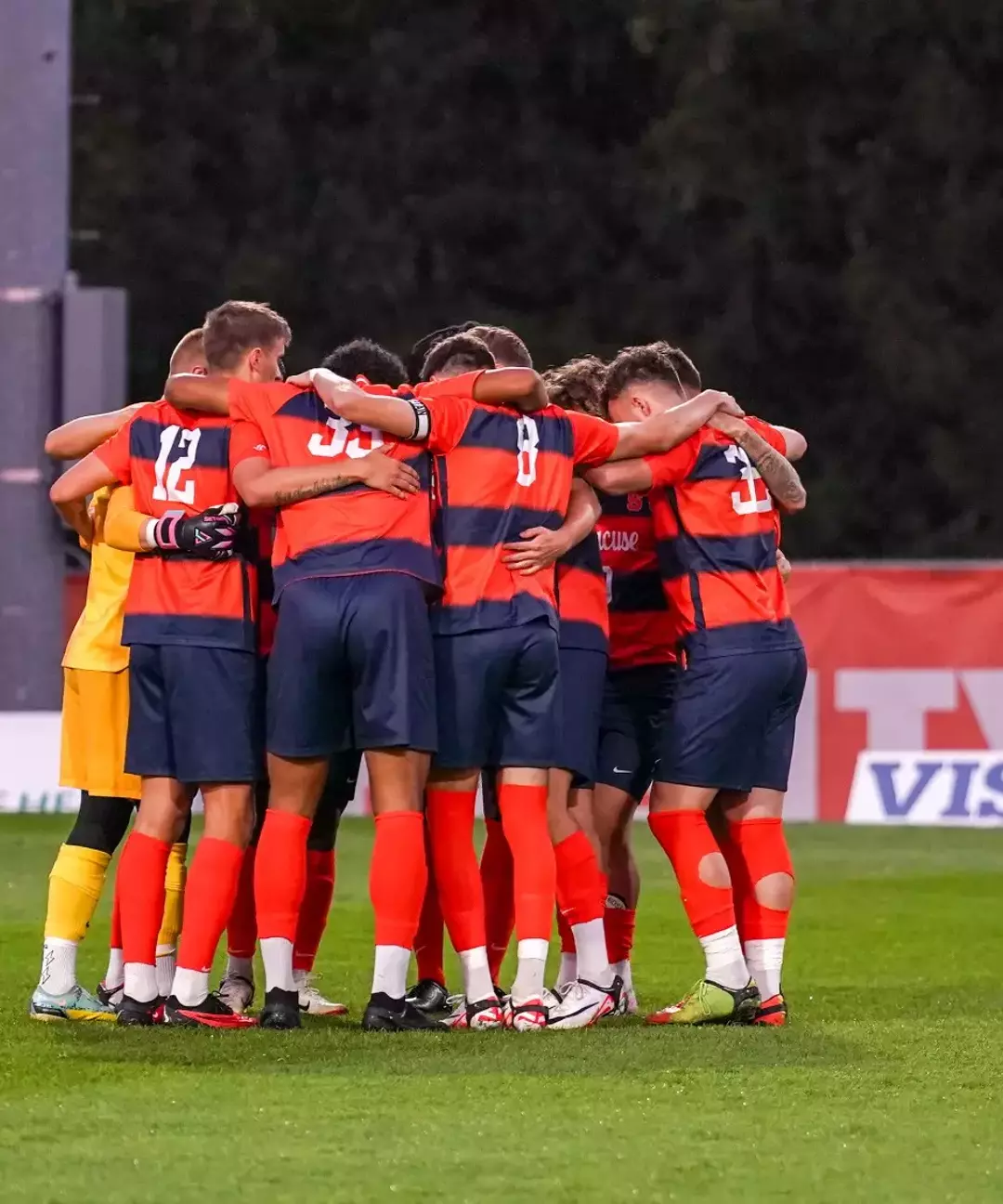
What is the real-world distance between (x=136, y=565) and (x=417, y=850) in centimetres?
110

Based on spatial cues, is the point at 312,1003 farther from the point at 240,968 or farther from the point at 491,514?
the point at 491,514

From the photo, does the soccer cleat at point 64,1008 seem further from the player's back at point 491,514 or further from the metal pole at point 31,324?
the metal pole at point 31,324

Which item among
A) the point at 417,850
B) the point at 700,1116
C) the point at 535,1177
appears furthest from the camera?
the point at 417,850

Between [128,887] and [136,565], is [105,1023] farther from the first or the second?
[136,565]

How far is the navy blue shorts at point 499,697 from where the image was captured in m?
6.34

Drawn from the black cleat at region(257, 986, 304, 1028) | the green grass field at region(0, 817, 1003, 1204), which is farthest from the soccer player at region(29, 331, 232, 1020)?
the black cleat at region(257, 986, 304, 1028)

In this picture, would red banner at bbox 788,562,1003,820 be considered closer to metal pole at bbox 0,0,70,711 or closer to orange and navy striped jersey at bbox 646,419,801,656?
metal pole at bbox 0,0,70,711

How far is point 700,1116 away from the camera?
498 centimetres

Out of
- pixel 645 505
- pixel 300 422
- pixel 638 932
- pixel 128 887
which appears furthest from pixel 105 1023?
pixel 638 932

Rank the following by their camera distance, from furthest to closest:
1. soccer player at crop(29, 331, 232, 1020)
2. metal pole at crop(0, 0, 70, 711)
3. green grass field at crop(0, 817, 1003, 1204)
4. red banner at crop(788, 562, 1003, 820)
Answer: metal pole at crop(0, 0, 70, 711) → red banner at crop(788, 562, 1003, 820) → soccer player at crop(29, 331, 232, 1020) → green grass field at crop(0, 817, 1003, 1204)

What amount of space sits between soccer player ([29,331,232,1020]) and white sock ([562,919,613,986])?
114 cm

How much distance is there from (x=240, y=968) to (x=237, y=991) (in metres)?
0.08

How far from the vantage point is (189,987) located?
20.7ft

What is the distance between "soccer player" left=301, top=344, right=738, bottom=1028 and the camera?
20.8ft
